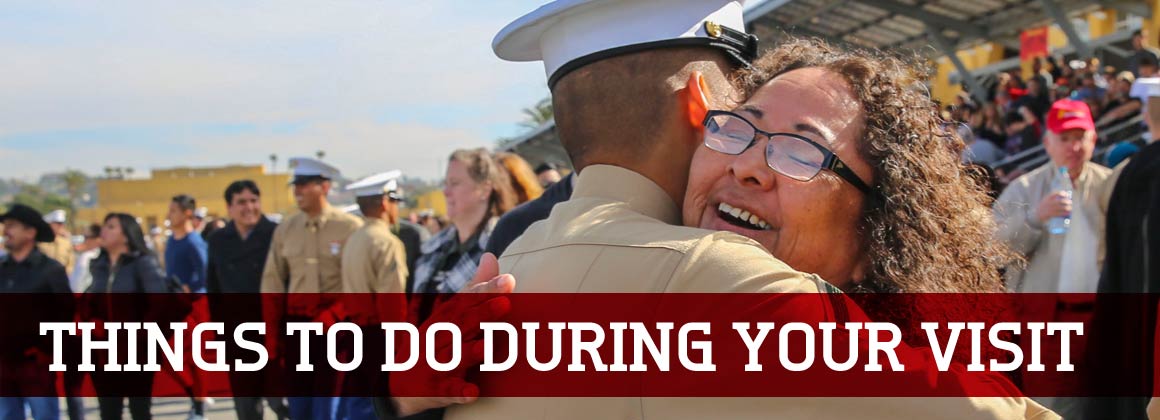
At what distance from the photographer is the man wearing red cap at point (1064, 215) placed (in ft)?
17.2

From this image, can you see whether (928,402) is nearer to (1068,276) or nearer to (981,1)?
(1068,276)

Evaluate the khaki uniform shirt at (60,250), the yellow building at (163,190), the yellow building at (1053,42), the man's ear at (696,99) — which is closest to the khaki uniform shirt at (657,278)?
the man's ear at (696,99)

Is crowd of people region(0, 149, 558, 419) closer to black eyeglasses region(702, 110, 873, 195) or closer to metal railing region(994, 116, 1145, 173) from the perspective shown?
black eyeglasses region(702, 110, 873, 195)

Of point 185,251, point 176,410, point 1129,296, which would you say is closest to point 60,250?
point 185,251

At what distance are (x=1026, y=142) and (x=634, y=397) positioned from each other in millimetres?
10369

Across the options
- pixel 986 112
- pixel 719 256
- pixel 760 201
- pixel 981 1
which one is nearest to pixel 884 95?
pixel 760 201

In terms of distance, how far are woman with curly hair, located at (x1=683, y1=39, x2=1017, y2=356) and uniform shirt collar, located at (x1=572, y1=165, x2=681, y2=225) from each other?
0.17 ft

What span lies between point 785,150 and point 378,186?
227 inches

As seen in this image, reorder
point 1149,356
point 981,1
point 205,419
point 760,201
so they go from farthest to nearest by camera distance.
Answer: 1. point 981,1
2. point 205,419
3. point 1149,356
4. point 760,201

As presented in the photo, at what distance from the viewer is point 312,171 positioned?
7742 millimetres

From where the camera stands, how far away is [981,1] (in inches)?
544

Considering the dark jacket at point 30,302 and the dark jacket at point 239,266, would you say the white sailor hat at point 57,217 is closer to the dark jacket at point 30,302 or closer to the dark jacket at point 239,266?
the dark jacket at point 30,302

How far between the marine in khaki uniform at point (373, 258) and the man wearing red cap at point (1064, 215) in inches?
149

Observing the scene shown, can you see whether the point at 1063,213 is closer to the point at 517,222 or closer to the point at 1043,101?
the point at 517,222
